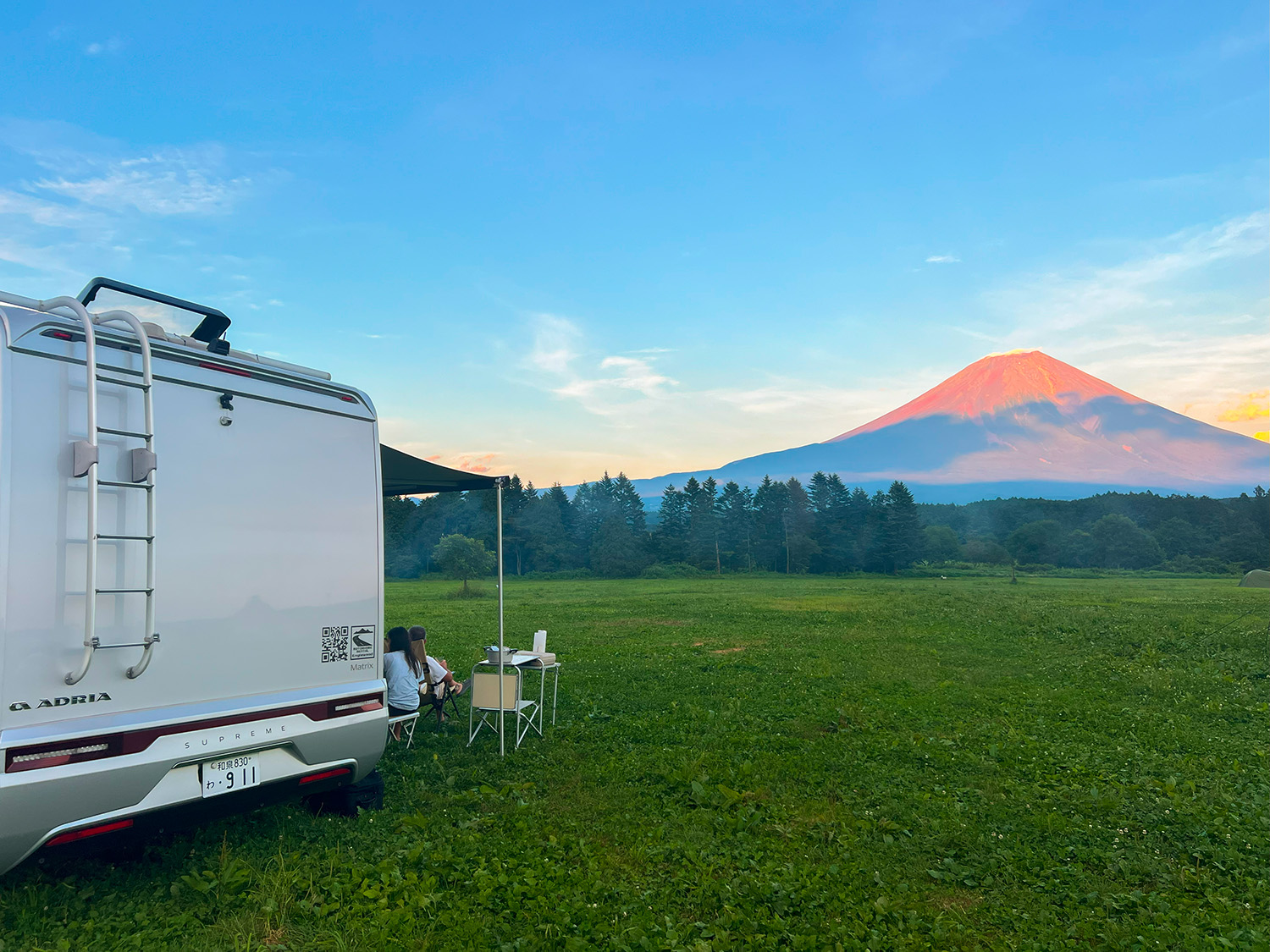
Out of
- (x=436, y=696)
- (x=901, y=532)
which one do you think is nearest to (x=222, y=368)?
(x=436, y=696)

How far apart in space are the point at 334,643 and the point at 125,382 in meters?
2.09

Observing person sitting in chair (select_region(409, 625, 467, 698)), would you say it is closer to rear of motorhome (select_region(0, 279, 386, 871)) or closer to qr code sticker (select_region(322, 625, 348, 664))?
rear of motorhome (select_region(0, 279, 386, 871))

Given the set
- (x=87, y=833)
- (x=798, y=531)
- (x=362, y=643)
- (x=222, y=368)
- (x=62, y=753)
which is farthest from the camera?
(x=798, y=531)

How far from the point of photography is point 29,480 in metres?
3.82

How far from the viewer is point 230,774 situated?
4.56m

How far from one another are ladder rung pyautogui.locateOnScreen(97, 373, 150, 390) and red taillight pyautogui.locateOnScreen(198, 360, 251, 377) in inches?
19.0

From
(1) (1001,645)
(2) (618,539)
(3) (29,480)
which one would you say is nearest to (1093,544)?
(2) (618,539)

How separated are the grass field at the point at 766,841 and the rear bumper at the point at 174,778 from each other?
59cm

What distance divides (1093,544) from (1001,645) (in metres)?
75.5

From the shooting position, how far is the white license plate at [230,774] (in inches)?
175

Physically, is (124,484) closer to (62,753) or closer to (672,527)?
(62,753)

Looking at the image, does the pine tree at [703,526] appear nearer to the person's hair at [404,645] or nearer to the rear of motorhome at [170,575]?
the person's hair at [404,645]

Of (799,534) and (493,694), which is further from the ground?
(799,534)

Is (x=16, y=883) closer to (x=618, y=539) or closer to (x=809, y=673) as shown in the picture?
(x=809, y=673)
